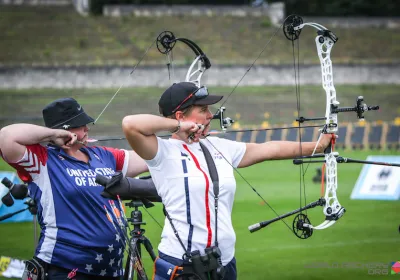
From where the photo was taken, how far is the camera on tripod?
3.68 m

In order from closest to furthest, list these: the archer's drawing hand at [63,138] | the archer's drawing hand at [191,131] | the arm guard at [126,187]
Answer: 1. the archer's drawing hand at [191,131]
2. the arm guard at [126,187]
3. the archer's drawing hand at [63,138]

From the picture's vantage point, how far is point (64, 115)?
4414 millimetres

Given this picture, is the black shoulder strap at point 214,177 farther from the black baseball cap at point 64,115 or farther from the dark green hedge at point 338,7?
the dark green hedge at point 338,7

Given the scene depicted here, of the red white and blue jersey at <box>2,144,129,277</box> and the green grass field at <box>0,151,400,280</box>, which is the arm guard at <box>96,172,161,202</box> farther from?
the green grass field at <box>0,151,400,280</box>

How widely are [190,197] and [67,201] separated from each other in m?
0.92

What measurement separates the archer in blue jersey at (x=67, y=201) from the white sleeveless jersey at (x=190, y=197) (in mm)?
670

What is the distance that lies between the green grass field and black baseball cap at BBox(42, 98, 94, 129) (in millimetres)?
3512

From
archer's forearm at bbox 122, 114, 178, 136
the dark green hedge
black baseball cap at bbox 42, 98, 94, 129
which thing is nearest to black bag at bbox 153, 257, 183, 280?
archer's forearm at bbox 122, 114, 178, 136

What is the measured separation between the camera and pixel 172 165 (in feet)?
12.4

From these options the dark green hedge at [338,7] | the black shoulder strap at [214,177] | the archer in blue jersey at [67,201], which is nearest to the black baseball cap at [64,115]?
the archer in blue jersey at [67,201]

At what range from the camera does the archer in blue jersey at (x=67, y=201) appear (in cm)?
432

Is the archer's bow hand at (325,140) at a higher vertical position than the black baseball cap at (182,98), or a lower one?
lower

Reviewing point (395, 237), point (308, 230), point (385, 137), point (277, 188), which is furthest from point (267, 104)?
point (308, 230)

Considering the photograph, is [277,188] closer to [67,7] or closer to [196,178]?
[196,178]
